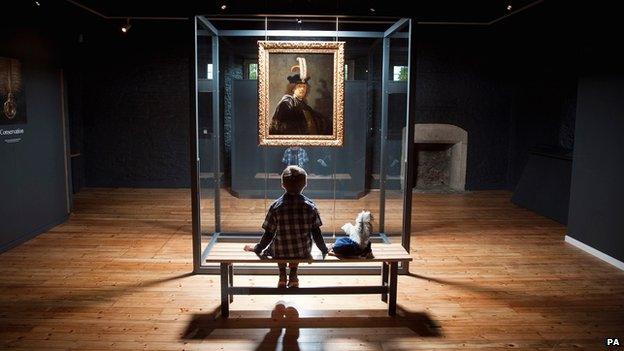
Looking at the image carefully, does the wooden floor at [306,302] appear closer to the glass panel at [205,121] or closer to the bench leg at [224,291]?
the bench leg at [224,291]

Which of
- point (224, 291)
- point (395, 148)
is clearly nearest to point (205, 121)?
point (224, 291)

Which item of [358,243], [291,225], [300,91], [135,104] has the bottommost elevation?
[358,243]

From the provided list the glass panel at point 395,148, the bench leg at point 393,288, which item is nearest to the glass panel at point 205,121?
the bench leg at point 393,288

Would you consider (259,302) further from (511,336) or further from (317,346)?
(511,336)

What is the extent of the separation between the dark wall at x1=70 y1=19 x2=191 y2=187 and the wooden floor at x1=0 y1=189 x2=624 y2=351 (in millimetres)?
3687

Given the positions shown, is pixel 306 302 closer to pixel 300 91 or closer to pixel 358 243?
pixel 358 243

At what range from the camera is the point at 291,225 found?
158 inches

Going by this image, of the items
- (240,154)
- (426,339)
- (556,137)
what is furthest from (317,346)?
(556,137)

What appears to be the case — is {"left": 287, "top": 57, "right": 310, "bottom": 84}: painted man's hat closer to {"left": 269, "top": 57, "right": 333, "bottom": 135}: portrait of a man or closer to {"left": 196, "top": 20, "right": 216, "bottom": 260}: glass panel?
{"left": 269, "top": 57, "right": 333, "bottom": 135}: portrait of a man

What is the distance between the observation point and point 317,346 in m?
3.79

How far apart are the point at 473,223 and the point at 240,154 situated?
14.7 ft

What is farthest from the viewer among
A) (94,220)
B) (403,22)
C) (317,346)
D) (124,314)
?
(94,220)

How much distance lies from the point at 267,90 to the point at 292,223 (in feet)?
7.64

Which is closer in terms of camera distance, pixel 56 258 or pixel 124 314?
pixel 124 314
